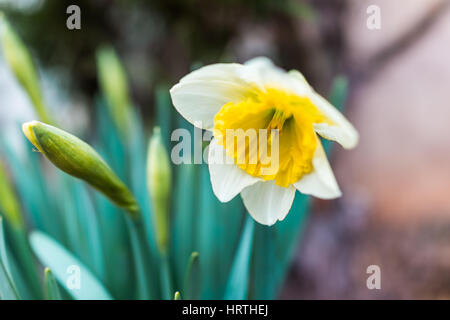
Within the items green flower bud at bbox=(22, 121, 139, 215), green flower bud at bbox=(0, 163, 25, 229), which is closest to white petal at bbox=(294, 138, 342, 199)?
green flower bud at bbox=(22, 121, 139, 215)

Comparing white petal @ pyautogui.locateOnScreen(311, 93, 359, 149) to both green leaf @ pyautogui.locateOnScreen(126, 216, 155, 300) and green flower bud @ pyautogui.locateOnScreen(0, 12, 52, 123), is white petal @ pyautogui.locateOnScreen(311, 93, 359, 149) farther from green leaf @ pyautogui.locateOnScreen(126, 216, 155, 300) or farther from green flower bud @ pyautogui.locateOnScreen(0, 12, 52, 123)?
green flower bud @ pyautogui.locateOnScreen(0, 12, 52, 123)

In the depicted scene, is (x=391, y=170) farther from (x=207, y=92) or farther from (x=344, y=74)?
(x=207, y=92)

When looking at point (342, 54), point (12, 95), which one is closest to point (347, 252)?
point (342, 54)

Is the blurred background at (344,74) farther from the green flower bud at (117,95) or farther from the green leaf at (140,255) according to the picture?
the green leaf at (140,255)

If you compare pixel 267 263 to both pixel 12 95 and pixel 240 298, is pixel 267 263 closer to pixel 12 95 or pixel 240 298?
pixel 240 298

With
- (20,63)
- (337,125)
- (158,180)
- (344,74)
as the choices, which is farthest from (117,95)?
(344,74)

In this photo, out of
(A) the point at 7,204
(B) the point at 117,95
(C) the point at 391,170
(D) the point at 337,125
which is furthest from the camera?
(C) the point at 391,170
